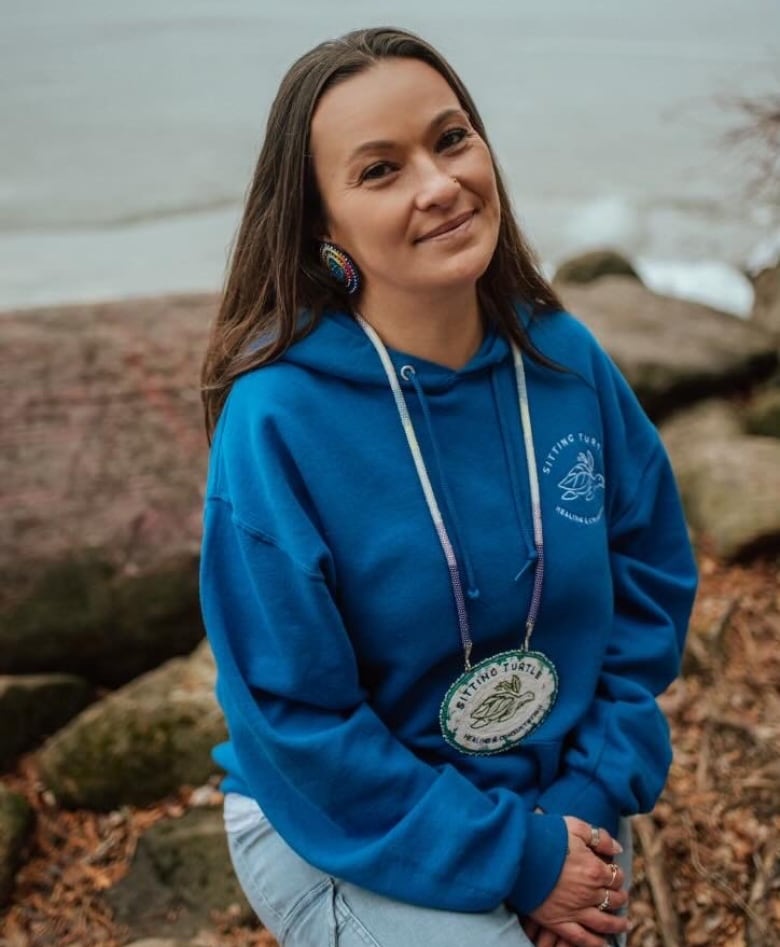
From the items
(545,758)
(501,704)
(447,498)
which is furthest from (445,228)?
(545,758)

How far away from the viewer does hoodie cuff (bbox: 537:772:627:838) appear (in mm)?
1661

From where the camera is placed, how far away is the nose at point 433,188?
58.0 inches

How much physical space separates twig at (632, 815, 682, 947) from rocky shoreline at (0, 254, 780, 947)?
0.10m

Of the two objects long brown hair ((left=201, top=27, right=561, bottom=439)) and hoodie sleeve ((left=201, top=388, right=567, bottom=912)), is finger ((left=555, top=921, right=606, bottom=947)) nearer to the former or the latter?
hoodie sleeve ((left=201, top=388, right=567, bottom=912))

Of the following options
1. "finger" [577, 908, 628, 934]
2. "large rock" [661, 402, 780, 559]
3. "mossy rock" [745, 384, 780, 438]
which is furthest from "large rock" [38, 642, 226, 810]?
"mossy rock" [745, 384, 780, 438]

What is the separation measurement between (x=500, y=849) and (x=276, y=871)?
1.22ft

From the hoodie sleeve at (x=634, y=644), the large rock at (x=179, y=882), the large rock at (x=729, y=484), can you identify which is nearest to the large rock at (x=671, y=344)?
the large rock at (x=729, y=484)

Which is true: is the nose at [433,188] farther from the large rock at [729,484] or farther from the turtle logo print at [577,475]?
the large rock at [729,484]

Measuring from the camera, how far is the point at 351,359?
A: 1.56m

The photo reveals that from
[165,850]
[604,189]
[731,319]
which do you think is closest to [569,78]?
[604,189]

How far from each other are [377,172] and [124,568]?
65.3 inches

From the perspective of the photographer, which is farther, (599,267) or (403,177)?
(599,267)

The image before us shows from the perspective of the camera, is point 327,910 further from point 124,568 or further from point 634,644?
point 124,568

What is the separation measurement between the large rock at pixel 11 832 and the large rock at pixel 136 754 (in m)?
0.13
